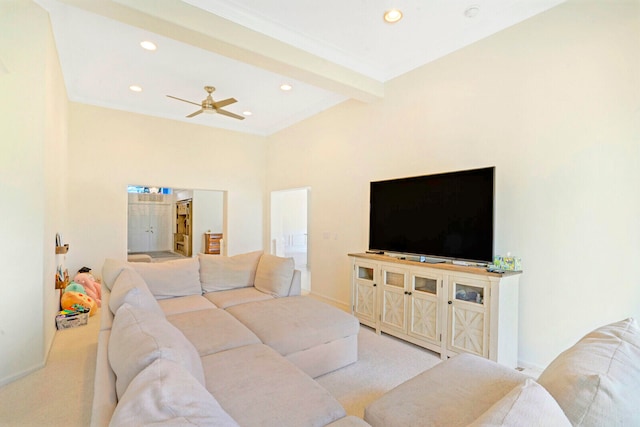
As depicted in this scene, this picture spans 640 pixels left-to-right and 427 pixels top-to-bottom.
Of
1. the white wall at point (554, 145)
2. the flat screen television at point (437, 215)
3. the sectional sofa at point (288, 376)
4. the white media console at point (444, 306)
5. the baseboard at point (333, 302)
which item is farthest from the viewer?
the baseboard at point (333, 302)

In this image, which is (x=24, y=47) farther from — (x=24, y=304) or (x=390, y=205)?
(x=390, y=205)

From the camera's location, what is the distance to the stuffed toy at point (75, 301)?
3.88 m

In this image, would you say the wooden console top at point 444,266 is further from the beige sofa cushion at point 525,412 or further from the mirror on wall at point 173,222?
the mirror on wall at point 173,222

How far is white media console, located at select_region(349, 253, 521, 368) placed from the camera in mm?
2641

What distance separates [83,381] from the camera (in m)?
2.52

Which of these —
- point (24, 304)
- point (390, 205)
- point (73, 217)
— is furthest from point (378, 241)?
point (73, 217)

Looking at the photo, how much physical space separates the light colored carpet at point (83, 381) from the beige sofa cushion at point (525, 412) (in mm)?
1578

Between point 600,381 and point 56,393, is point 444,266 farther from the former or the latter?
point 56,393

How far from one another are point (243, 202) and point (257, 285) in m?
3.27

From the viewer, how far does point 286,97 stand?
491 cm

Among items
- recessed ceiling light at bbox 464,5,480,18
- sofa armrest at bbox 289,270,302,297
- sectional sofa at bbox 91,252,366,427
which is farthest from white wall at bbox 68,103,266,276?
recessed ceiling light at bbox 464,5,480,18

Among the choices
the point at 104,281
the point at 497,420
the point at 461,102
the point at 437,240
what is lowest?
the point at 104,281

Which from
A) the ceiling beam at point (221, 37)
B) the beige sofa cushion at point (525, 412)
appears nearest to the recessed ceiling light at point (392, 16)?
the ceiling beam at point (221, 37)

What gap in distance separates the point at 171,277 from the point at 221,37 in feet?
8.35
